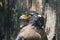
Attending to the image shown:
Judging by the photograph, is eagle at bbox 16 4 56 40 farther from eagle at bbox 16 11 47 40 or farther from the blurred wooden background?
the blurred wooden background

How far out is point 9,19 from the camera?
295cm

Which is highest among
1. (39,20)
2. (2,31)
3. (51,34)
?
(39,20)

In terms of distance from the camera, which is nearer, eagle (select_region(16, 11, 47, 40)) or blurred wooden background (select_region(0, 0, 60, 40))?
eagle (select_region(16, 11, 47, 40))

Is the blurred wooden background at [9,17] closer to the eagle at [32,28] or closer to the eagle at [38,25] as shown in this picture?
the eagle at [38,25]

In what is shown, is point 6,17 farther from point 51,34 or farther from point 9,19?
point 51,34

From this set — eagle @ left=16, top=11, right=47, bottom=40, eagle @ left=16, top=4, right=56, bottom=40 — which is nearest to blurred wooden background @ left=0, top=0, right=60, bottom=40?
eagle @ left=16, top=4, right=56, bottom=40

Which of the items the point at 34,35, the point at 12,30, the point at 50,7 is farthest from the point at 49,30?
the point at 12,30

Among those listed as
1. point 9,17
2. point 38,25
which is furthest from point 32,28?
point 9,17

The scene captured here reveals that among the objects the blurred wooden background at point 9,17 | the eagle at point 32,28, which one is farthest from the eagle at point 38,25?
the blurred wooden background at point 9,17

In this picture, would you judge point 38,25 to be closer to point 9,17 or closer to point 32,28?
point 32,28

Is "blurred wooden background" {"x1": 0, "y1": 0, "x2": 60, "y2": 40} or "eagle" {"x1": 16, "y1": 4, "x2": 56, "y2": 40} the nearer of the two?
"eagle" {"x1": 16, "y1": 4, "x2": 56, "y2": 40}

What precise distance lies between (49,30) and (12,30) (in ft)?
2.81

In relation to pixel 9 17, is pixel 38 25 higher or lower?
higher

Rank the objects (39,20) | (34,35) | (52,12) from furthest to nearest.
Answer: (52,12) → (39,20) → (34,35)
